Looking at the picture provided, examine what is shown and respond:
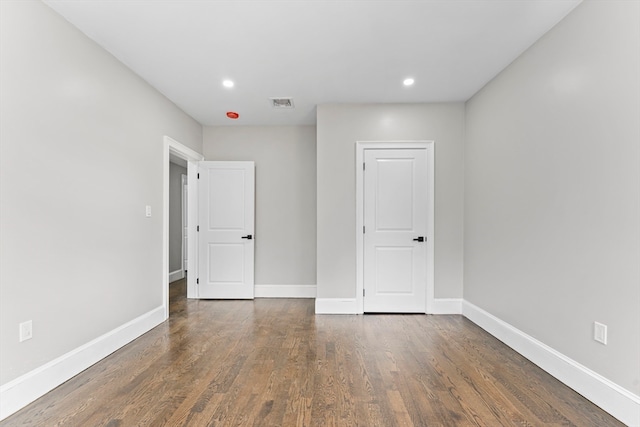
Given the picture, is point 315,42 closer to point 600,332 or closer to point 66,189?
point 66,189

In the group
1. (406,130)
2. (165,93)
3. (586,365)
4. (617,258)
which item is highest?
(165,93)

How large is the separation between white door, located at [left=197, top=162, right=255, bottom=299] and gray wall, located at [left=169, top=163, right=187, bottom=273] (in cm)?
166

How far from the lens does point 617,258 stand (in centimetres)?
205

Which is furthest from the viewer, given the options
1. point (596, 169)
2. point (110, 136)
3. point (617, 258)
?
point (110, 136)

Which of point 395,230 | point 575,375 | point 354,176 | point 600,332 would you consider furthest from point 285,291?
point 600,332

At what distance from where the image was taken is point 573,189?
241cm

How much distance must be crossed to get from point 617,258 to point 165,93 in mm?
4250

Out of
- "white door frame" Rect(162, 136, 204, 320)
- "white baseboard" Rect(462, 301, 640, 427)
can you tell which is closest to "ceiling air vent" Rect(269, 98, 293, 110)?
"white door frame" Rect(162, 136, 204, 320)

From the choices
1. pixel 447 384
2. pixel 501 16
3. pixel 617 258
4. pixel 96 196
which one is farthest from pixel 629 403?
pixel 96 196

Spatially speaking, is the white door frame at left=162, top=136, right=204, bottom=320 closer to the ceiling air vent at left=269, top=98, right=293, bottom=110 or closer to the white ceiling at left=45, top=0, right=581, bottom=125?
the white ceiling at left=45, top=0, right=581, bottom=125

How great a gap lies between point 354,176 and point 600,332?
9.09 ft

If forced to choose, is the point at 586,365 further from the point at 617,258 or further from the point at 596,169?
the point at 596,169

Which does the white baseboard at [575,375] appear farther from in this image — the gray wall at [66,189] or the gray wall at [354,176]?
the gray wall at [66,189]

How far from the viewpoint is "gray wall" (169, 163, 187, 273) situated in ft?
21.0
